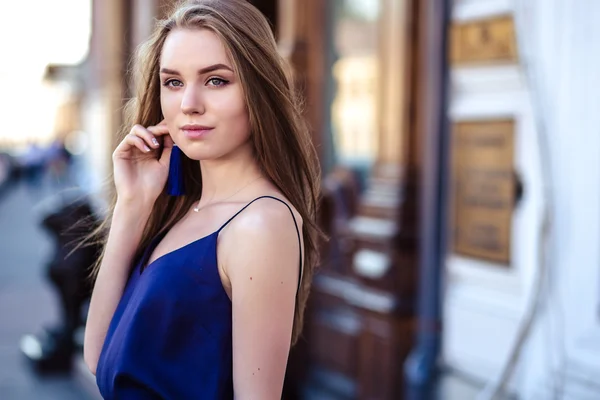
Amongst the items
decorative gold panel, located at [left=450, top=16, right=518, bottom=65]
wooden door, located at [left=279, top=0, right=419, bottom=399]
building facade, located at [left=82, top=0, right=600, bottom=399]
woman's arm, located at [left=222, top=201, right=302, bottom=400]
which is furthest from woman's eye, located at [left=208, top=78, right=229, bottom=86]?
wooden door, located at [left=279, top=0, right=419, bottom=399]

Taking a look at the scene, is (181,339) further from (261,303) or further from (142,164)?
(142,164)

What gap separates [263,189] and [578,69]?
5.88 feet

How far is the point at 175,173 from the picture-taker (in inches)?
62.6

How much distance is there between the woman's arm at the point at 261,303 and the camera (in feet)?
4.28

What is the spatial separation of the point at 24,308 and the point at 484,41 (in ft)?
20.8

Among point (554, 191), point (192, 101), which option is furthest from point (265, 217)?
point (554, 191)

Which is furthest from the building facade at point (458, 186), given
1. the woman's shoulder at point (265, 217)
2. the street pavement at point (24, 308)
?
the street pavement at point (24, 308)

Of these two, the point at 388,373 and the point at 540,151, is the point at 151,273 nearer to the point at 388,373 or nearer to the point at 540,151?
the point at 540,151

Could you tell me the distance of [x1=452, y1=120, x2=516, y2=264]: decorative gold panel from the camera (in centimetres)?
323

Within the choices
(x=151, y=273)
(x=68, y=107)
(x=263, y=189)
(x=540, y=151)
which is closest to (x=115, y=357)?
(x=151, y=273)

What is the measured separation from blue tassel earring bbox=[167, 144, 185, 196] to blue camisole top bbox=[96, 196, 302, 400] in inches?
9.3

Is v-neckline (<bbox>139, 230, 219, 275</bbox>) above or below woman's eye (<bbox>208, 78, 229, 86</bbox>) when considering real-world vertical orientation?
below

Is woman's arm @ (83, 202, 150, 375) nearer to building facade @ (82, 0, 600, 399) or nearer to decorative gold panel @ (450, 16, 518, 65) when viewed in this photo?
building facade @ (82, 0, 600, 399)

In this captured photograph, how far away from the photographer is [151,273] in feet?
4.67
